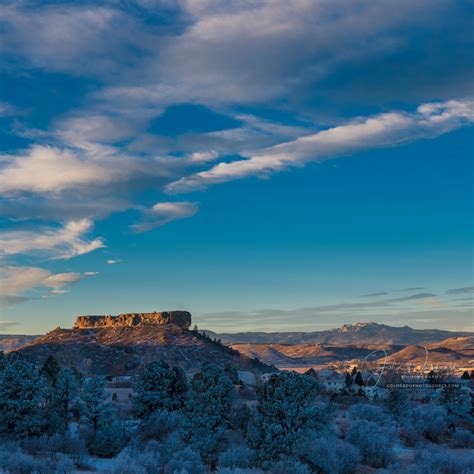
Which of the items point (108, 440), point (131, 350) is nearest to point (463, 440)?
point (108, 440)

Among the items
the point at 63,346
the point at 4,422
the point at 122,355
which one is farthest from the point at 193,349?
the point at 4,422

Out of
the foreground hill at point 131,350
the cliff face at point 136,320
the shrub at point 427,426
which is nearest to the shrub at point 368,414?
the shrub at point 427,426

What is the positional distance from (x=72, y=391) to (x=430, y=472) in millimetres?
25309

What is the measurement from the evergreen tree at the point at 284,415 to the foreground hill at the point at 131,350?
84.5 m

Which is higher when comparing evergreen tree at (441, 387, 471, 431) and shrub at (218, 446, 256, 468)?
shrub at (218, 446, 256, 468)

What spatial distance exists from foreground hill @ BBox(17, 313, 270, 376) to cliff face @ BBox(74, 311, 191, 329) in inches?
233

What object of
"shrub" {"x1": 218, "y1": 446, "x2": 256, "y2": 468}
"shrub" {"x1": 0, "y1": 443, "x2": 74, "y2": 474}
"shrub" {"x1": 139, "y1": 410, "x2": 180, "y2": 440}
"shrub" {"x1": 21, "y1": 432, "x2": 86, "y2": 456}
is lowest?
"shrub" {"x1": 139, "y1": 410, "x2": 180, "y2": 440}

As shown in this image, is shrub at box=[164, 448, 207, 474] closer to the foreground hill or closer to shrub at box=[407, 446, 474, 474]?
shrub at box=[407, 446, 474, 474]

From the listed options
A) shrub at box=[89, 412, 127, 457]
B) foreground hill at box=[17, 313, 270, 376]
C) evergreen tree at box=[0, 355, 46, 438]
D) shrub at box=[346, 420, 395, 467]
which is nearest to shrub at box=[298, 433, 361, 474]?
shrub at box=[346, 420, 395, 467]

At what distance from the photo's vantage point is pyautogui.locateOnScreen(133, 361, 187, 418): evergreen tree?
122 ft

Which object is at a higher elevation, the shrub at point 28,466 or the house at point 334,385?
the shrub at point 28,466

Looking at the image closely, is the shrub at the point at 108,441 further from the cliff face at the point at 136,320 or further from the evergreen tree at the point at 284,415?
the cliff face at the point at 136,320

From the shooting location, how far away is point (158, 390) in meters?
37.8

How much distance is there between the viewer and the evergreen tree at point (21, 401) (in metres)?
30.0
